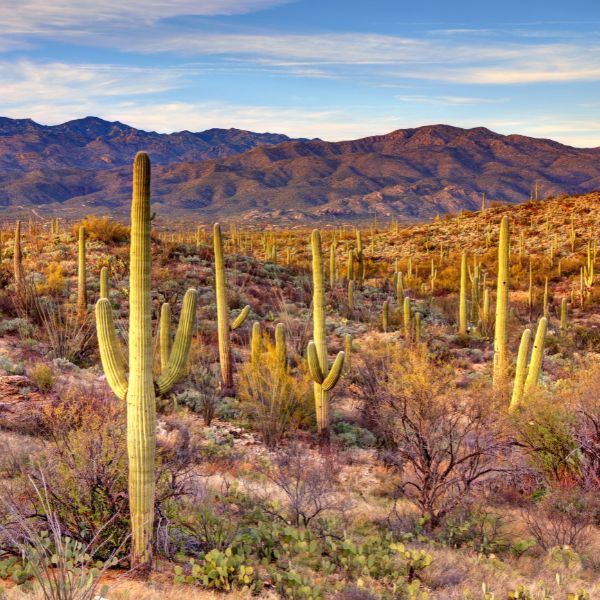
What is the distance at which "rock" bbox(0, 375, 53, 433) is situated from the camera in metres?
10.5

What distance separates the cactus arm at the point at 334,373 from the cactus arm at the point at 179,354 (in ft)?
18.3

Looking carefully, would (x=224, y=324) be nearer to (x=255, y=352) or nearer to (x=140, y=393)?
(x=255, y=352)

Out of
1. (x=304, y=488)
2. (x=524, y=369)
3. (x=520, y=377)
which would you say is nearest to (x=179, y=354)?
(x=304, y=488)

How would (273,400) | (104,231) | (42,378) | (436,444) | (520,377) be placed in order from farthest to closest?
1. (104,231)
2. (520,377)
3. (273,400)
4. (42,378)
5. (436,444)

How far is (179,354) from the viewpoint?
6.44 metres

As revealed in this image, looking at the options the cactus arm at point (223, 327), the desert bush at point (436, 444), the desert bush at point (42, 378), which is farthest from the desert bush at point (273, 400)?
the desert bush at point (42, 378)

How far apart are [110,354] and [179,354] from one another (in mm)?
696

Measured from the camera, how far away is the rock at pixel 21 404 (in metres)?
10.5

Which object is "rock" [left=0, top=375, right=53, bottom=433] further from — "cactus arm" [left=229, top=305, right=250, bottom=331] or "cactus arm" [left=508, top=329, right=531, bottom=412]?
"cactus arm" [left=508, top=329, right=531, bottom=412]

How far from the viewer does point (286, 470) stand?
9.81 metres

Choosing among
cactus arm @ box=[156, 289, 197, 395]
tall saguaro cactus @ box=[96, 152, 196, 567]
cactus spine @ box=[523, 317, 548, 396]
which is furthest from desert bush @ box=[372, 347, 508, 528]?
tall saguaro cactus @ box=[96, 152, 196, 567]

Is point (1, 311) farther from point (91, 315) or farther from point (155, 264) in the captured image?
point (155, 264)

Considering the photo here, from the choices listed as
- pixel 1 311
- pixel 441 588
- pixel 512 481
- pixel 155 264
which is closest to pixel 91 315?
pixel 1 311

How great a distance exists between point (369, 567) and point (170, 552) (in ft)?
6.73
